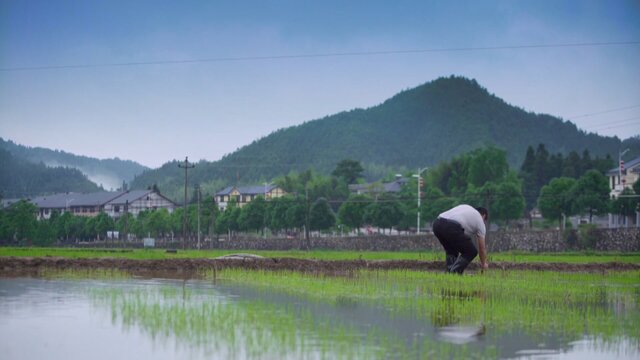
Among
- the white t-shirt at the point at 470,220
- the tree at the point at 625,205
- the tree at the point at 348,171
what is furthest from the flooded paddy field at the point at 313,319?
the tree at the point at 348,171

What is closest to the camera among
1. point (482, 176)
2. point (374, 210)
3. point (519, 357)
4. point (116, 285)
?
point (519, 357)

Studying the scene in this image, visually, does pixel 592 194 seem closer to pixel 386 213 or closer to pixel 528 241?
pixel 528 241

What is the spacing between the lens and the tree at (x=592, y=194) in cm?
7206

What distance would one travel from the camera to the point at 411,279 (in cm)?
1867

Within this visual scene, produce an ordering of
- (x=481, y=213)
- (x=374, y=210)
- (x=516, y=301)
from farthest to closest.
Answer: (x=374, y=210), (x=481, y=213), (x=516, y=301)

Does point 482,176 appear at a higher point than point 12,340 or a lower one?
higher

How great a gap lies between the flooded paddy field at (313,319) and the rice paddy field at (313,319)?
2cm

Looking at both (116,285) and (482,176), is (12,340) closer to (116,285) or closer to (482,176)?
(116,285)

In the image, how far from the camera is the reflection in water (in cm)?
809

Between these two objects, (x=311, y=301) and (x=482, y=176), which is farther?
(x=482, y=176)

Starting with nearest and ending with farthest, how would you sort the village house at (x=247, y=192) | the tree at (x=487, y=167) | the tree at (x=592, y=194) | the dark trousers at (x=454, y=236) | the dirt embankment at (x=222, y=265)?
the dark trousers at (x=454, y=236) < the dirt embankment at (x=222, y=265) < the tree at (x=592, y=194) < the tree at (x=487, y=167) < the village house at (x=247, y=192)

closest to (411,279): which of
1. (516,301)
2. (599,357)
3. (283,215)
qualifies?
(516,301)

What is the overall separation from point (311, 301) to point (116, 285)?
4.76 metres

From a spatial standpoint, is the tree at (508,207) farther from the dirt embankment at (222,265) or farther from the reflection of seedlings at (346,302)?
the reflection of seedlings at (346,302)
